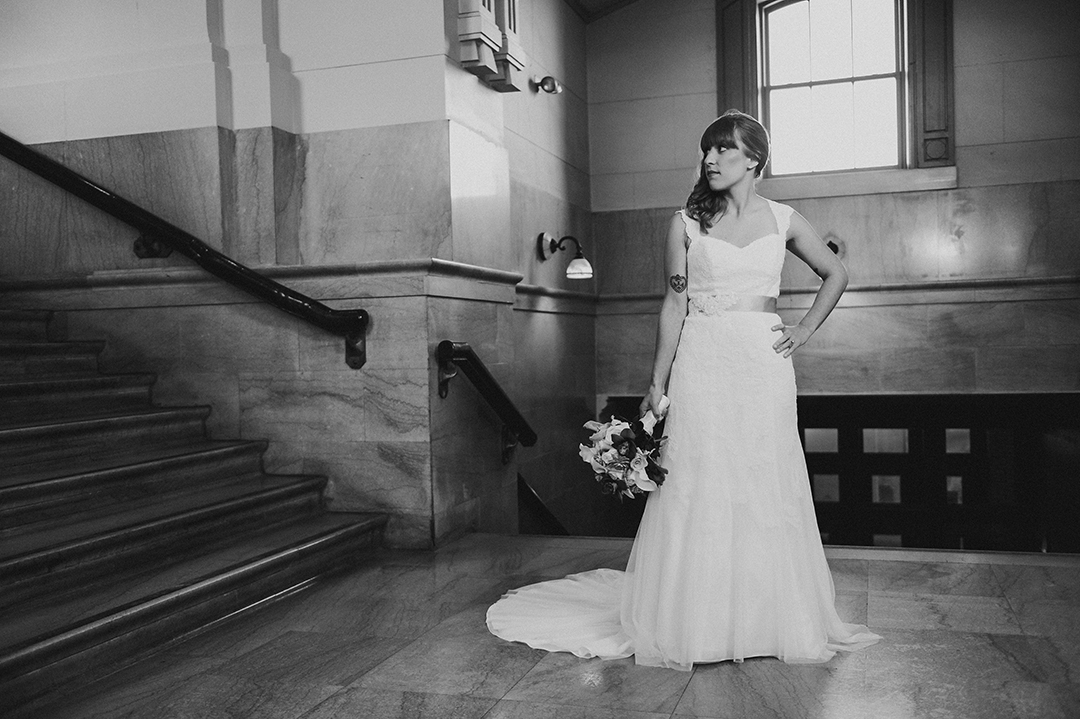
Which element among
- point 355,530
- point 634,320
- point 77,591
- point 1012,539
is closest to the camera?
point 77,591

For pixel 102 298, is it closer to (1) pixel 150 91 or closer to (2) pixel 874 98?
(1) pixel 150 91

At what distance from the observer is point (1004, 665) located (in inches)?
135

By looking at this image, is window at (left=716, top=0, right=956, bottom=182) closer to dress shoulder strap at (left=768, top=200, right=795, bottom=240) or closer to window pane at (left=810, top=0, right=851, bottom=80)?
window pane at (left=810, top=0, right=851, bottom=80)

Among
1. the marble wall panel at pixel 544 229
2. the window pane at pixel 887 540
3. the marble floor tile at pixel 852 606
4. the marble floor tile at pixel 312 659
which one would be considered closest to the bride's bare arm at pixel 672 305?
the marble floor tile at pixel 852 606

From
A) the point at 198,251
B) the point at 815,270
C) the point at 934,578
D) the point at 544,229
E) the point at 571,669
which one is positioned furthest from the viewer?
the point at 544,229

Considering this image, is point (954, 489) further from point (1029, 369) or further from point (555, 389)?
point (555, 389)

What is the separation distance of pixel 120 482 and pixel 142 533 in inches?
23.4

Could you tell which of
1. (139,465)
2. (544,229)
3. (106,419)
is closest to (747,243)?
(139,465)

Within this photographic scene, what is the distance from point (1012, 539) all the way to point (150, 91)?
776 cm

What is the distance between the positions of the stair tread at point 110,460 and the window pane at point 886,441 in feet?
19.6

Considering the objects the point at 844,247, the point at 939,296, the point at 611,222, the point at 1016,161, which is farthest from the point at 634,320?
the point at 1016,161

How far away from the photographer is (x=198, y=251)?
551 centimetres

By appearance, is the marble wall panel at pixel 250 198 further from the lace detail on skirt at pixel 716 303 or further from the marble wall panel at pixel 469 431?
the lace detail on skirt at pixel 716 303

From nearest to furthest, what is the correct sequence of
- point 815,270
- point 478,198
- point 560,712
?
1. point 560,712
2. point 815,270
3. point 478,198
